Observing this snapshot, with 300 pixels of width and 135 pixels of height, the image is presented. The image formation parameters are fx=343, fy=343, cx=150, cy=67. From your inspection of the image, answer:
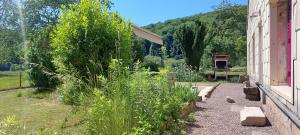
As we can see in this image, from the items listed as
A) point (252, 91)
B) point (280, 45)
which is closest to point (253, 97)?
point (252, 91)

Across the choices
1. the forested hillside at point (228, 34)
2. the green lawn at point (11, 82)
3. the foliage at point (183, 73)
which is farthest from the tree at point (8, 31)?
the foliage at point (183, 73)

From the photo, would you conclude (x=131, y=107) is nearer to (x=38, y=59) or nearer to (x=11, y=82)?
(x=38, y=59)

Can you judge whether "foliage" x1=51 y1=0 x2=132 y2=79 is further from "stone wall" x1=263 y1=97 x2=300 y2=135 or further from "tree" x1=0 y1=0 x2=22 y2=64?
"tree" x1=0 y1=0 x2=22 y2=64

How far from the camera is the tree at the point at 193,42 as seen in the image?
2323cm

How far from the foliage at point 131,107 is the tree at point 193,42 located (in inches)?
745

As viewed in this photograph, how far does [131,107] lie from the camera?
3703 mm

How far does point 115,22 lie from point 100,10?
383mm

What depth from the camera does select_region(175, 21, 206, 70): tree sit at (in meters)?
23.2

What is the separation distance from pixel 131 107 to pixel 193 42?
20039 mm

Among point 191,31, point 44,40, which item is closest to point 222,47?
point 191,31

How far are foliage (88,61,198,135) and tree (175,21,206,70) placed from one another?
62.1 feet

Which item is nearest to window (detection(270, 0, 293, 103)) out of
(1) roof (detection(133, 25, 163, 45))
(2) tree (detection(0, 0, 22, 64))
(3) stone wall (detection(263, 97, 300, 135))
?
(3) stone wall (detection(263, 97, 300, 135))

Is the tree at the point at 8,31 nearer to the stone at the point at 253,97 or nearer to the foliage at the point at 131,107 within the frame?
the stone at the point at 253,97

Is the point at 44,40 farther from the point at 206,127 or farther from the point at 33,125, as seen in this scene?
the point at 206,127
